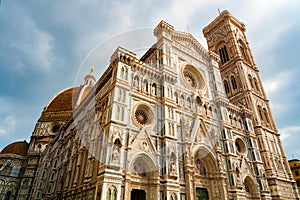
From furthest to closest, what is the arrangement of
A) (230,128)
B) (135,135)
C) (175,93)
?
(230,128)
(175,93)
(135,135)

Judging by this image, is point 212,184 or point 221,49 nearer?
point 212,184

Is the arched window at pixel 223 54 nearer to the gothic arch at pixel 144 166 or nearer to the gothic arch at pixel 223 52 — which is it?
the gothic arch at pixel 223 52

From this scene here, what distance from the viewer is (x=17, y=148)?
41062 mm

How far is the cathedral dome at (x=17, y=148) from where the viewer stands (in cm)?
4009

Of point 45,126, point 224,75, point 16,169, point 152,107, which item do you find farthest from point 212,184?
point 45,126

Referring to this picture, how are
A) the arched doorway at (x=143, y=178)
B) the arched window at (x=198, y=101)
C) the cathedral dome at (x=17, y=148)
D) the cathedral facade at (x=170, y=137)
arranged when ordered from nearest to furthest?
the arched doorway at (x=143, y=178), the cathedral facade at (x=170, y=137), the arched window at (x=198, y=101), the cathedral dome at (x=17, y=148)

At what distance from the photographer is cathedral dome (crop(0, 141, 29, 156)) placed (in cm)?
4009

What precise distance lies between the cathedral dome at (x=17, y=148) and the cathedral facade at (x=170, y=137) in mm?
11829

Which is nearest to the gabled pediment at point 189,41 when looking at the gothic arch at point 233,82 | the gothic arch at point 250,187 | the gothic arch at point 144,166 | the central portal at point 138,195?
the gothic arch at point 233,82

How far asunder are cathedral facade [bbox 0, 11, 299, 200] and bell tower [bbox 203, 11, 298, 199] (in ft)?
0.60

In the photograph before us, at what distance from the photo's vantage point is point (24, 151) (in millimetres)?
41062

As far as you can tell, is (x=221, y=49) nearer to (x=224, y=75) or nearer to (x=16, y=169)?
(x=224, y=75)

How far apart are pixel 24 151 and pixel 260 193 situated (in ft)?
138

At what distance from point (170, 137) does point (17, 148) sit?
38064 mm
